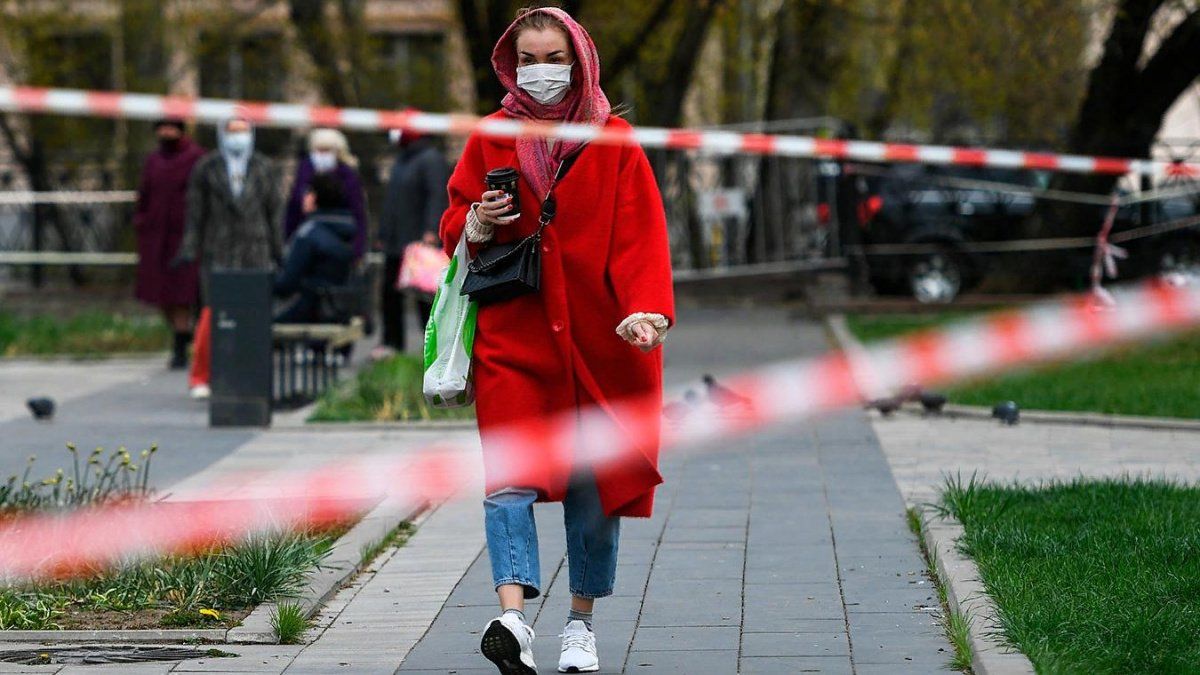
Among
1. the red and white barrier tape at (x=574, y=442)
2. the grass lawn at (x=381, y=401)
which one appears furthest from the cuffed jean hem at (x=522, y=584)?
the grass lawn at (x=381, y=401)

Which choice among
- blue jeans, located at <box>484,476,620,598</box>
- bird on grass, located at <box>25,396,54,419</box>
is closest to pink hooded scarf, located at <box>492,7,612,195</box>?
blue jeans, located at <box>484,476,620,598</box>

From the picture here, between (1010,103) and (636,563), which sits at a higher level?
(1010,103)

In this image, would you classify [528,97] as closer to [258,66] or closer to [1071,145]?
[1071,145]

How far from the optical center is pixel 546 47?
17.6 feet

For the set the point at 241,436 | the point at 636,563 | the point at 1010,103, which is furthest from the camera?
the point at 1010,103

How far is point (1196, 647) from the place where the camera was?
5.25 metres

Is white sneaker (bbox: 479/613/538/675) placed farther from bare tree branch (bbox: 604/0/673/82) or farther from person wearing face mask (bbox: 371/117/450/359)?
bare tree branch (bbox: 604/0/673/82)

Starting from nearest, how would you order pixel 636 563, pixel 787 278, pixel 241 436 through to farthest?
pixel 636 563
pixel 241 436
pixel 787 278

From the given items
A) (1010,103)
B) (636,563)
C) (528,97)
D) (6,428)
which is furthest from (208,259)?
(1010,103)

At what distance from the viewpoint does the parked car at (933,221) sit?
810 inches

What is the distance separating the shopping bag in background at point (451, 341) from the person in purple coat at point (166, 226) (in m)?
9.40

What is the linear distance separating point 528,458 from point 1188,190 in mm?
15041

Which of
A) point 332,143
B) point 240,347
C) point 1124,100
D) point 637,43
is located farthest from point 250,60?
point 240,347

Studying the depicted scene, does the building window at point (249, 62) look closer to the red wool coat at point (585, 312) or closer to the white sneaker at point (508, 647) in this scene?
the red wool coat at point (585, 312)
